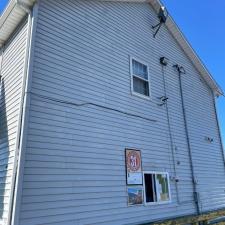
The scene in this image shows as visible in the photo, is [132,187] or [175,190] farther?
[175,190]

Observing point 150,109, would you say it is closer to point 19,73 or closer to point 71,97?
point 71,97

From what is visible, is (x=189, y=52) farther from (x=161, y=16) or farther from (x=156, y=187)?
(x=156, y=187)

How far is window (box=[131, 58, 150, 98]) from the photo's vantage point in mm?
8602

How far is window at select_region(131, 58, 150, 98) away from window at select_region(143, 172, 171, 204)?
8.24 ft

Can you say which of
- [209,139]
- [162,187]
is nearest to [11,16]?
[162,187]

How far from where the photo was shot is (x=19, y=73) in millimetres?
6355

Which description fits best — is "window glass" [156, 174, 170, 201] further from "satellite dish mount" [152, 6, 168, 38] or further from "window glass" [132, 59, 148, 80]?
"satellite dish mount" [152, 6, 168, 38]

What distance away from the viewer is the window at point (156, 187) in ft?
25.2

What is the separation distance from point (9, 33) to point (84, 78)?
2606 millimetres

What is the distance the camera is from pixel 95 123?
22.2ft

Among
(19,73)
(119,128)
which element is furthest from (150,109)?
(19,73)

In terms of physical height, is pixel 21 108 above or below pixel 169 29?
below

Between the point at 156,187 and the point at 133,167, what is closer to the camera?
the point at 133,167

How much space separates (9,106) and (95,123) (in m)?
2.06
